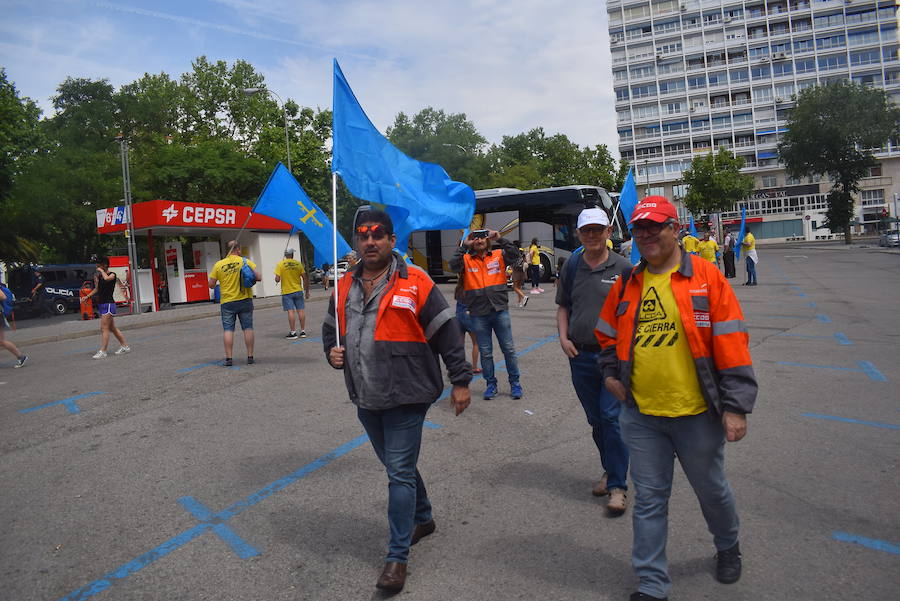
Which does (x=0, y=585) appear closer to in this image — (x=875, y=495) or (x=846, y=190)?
(x=875, y=495)

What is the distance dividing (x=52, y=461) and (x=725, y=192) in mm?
65936

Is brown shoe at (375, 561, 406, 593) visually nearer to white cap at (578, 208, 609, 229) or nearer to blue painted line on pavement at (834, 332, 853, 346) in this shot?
white cap at (578, 208, 609, 229)

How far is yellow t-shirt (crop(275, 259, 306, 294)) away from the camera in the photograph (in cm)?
1202

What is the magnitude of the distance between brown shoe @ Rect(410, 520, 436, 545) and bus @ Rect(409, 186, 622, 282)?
21084 millimetres

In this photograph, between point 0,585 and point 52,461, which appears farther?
point 52,461

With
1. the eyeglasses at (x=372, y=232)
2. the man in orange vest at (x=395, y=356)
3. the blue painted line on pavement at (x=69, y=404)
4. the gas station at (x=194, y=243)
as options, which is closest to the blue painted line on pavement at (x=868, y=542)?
the man in orange vest at (x=395, y=356)

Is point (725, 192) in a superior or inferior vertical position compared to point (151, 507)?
superior

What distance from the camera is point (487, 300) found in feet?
22.7

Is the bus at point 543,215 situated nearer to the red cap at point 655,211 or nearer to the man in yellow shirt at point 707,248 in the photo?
the man in yellow shirt at point 707,248

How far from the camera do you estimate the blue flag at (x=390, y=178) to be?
488 centimetres

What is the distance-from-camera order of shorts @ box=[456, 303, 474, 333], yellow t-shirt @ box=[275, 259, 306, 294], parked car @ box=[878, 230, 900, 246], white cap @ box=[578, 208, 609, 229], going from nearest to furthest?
white cap @ box=[578, 208, 609, 229] < shorts @ box=[456, 303, 474, 333] < yellow t-shirt @ box=[275, 259, 306, 294] < parked car @ box=[878, 230, 900, 246]

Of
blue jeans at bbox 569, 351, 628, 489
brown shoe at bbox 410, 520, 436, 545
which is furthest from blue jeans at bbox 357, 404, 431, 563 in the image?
blue jeans at bbox 569, 351, 628, 489

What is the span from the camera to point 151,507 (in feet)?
14.4

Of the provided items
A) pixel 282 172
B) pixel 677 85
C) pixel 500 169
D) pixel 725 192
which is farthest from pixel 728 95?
pixel 282 172
